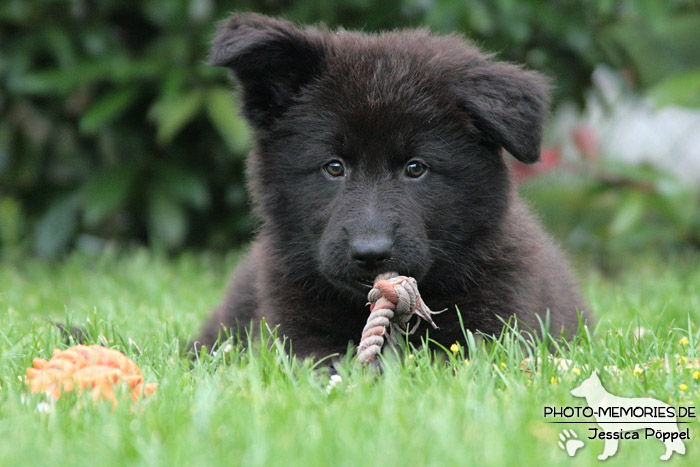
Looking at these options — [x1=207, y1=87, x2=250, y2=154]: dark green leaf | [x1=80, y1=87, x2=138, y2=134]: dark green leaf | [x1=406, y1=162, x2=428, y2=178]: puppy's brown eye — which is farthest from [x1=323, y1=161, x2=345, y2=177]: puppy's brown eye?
[x1=80, y1=87, x2=138, y2=134]: dark green leaf

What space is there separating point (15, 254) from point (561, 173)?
4256 millimetres

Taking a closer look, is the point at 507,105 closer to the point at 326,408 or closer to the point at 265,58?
the point at 265,58

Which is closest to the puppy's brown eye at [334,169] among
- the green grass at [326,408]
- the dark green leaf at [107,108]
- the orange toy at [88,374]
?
the green grass at [326,408]

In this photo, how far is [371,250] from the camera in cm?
293

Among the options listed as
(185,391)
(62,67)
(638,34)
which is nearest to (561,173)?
(638,34)

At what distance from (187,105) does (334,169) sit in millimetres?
2922

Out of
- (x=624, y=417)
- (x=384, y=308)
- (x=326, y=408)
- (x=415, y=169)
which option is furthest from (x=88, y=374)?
(x=624, y=417)

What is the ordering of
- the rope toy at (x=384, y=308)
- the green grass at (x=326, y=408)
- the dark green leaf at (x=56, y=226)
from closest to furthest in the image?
the green grass at (x=326, y=408), the rope toy at (x=384, y=308), the dark green leaf at (x=56, y=226)

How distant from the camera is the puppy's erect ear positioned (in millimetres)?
3191

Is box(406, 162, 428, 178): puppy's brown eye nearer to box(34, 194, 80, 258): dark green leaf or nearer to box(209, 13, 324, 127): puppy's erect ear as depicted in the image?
box(209, 13, 324, 127): puppy's erect ear

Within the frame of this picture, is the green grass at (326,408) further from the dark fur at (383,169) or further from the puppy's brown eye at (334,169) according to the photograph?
the puppy's brown eye at (334,169)

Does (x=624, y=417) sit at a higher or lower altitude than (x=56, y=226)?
higher

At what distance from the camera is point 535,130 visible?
3.24 metres

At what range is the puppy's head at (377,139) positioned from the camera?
10.2ft
